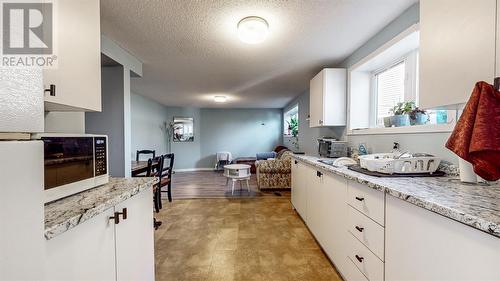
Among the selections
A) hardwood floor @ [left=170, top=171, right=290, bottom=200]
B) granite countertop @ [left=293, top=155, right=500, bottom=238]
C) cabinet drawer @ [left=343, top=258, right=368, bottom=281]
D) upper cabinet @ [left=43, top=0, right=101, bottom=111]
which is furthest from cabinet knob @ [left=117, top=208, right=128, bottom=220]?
hardwood floor @ [left=170, top=171, right=290, bottom=200]

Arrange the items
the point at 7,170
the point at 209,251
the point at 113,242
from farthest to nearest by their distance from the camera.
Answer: the point at 209,251
the point at 113,242
the point at 7,170

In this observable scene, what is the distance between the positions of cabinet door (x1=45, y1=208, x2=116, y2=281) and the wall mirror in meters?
7.08

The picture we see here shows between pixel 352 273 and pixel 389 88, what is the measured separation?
76.7 inches

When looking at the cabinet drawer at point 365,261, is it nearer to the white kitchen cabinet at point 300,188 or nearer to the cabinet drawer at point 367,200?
the cabinet drawer at point 367,200

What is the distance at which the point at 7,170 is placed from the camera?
1.49 feet

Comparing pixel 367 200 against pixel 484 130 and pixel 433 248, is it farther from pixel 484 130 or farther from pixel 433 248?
pixel 484 130

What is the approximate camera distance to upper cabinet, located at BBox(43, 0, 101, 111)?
103 cm

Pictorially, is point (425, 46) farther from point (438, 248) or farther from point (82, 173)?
→ point (82, 173)

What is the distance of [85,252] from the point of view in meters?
0.86

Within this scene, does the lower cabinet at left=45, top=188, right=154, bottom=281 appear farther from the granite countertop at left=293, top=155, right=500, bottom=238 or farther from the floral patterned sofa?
the floral patterned sofa

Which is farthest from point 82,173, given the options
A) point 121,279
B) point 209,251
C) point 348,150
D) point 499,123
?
point 348,150

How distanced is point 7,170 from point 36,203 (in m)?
0.11

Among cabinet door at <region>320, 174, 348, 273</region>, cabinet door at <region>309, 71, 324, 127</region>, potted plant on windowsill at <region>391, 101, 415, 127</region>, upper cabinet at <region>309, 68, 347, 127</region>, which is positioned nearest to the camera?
cabinet door at <region>320, 174, 348, 273</region>

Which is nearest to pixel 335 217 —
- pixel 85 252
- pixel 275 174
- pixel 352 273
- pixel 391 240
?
pixel 352 273
